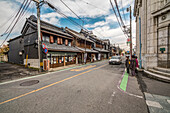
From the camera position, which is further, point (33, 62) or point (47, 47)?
point (33, 62)

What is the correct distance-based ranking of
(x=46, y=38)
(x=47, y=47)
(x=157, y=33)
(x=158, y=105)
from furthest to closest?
(x=46, y=38), (x=47, y=47), (x=157, y=33), (x=158, y=105)

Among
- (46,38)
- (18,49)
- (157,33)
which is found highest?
(46,38)

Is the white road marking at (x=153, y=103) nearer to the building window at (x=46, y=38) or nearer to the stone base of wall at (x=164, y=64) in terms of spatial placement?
the stone base of wall at (x=164, y=64)

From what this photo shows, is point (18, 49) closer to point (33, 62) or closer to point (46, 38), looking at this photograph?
point (33, 62)

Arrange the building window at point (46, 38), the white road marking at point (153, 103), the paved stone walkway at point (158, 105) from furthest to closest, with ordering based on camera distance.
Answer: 1. the building window at point (46, 38)
2. the white road marking at point (153, 103)
3. the paved stone walkway at point (158, 105)

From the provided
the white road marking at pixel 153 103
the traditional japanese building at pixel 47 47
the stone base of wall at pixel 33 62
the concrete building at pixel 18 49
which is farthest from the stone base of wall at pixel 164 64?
the concrete building at pixel 18 49

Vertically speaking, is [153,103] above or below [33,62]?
below

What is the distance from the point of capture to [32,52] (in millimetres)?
12977

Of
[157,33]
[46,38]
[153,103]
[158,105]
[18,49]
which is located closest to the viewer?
[158,105]

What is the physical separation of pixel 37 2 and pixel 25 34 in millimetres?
8628

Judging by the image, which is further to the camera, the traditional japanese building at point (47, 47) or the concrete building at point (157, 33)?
the traditional japanese building at point (47, 47)

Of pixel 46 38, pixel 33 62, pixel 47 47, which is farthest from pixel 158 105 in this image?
pixel 33 62

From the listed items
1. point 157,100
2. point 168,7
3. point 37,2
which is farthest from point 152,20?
point 37,2

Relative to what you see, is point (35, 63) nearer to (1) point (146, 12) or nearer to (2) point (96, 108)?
(2) point (96, 108)
